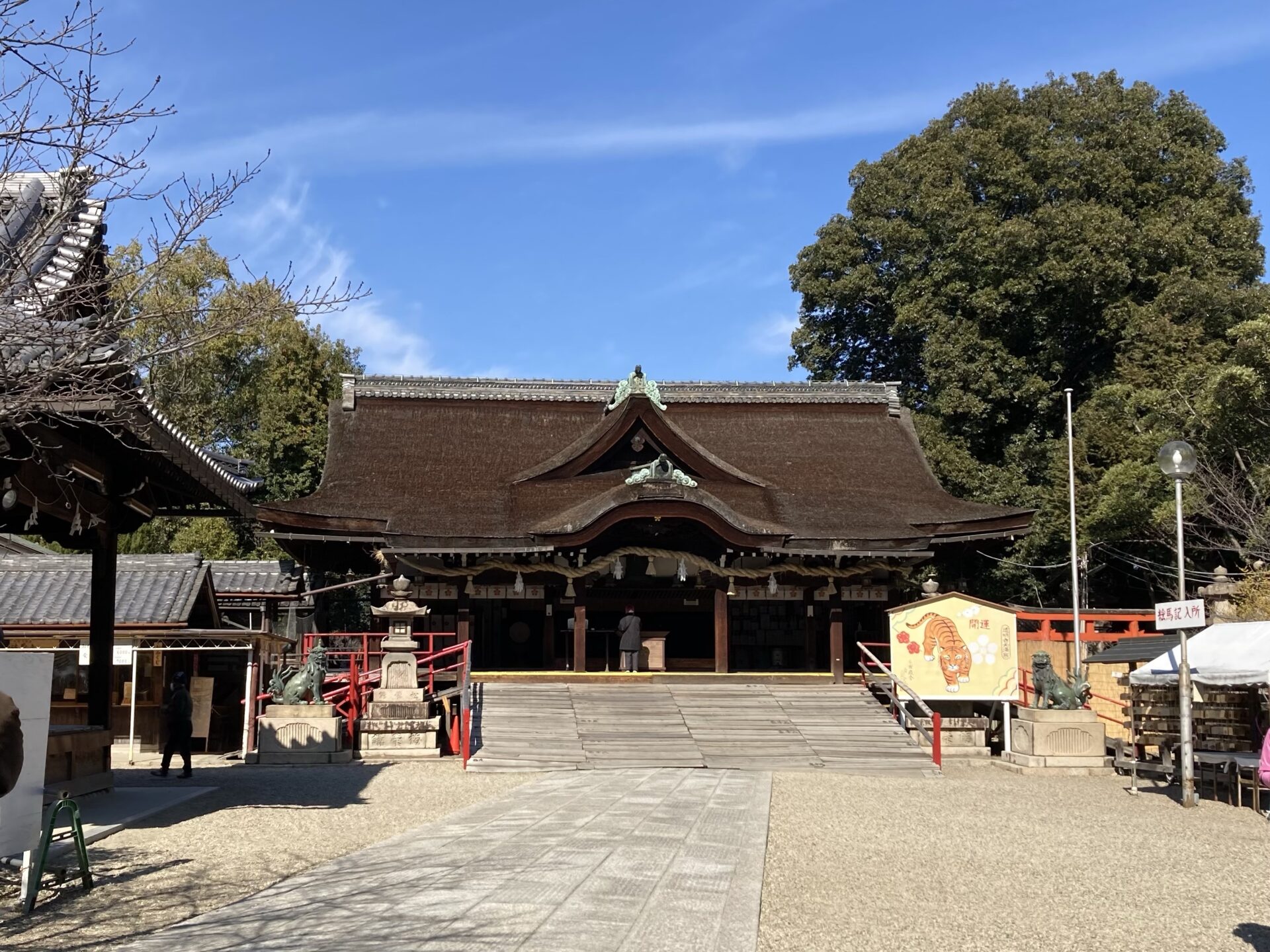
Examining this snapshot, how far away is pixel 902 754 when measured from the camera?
17.1 meters

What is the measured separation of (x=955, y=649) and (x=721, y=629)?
4.69 metres

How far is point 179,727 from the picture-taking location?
15.1 m

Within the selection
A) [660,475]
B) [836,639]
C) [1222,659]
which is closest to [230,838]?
[1222,659]

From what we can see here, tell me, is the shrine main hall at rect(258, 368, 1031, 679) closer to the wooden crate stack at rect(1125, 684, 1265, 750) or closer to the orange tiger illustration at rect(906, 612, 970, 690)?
the orange tiger illustration at rect(906, 612, 970, 690)

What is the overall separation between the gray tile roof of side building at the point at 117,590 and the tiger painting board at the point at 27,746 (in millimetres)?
11421

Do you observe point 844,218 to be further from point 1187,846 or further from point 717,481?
point 1187,846

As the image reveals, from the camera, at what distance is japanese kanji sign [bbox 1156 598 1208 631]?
1293 cm

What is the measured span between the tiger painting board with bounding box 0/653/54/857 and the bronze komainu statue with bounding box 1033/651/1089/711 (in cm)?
1319

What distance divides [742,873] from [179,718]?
9.35m

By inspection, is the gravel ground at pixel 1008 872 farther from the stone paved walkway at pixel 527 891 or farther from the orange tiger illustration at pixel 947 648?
the orange tiger illustration at pixel 947 648

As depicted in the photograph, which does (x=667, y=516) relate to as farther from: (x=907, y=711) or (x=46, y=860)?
(x=46, y=860)

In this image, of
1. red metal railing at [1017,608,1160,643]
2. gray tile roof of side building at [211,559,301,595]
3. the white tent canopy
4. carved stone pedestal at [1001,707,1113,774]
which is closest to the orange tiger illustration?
carved stone pedestal at [1001,707,1113,774]

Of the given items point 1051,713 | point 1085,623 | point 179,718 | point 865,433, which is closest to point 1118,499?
point 1085,623

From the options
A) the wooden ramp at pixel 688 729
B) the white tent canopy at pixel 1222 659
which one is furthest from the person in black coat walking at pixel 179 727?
the white tent canopy at pixel 1222 659
